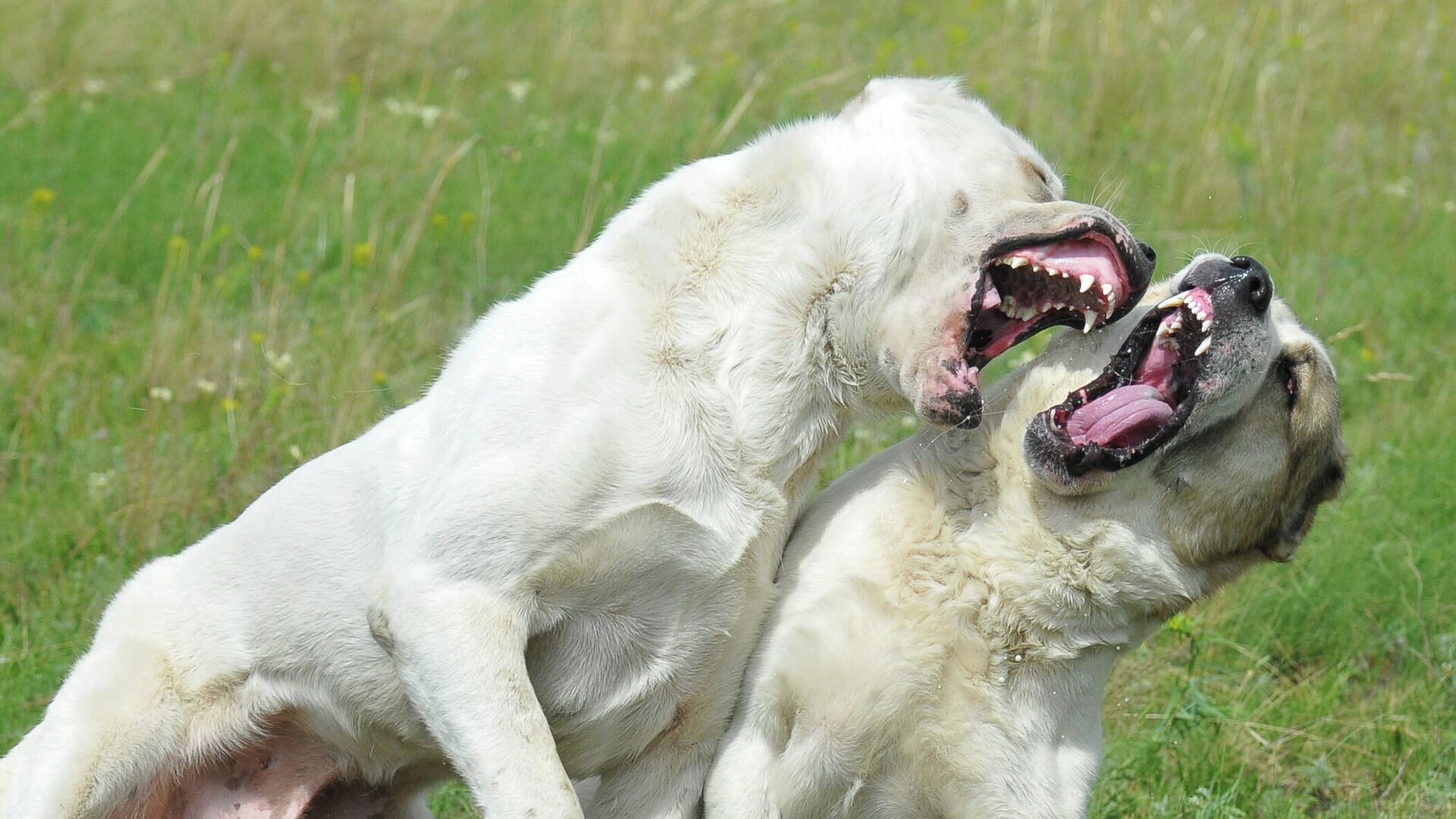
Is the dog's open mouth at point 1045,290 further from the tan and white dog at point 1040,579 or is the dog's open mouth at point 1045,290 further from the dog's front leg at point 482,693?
the dog's front leg at point 482,693

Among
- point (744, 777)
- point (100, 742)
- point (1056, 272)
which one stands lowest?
point (100, 742)

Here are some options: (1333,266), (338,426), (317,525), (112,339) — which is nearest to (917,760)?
(317,525)

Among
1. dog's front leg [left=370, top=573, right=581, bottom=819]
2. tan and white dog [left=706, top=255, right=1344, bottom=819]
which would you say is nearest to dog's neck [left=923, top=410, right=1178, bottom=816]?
tan and white dog [left=706, top=255, right=1344, bottom=819]

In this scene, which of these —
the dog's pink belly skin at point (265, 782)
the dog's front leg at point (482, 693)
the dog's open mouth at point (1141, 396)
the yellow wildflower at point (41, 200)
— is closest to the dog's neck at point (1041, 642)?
the dog's open mouth at point (1141, 396)

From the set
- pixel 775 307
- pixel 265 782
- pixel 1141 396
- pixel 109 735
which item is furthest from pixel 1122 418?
pixel 109 735

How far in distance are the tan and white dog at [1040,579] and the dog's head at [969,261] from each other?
16 cm

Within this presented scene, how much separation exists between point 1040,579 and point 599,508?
93 cm

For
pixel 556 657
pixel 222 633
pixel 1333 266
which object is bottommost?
pixel 1333 266

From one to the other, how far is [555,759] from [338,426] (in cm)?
253

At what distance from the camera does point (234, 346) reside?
5.88 m

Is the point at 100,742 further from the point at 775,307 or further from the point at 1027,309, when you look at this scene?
the point at 1027,309

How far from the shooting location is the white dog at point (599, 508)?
324 centimetres

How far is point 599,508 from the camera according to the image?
325 cm

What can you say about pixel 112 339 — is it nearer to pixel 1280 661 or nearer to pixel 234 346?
pixel 234 346
